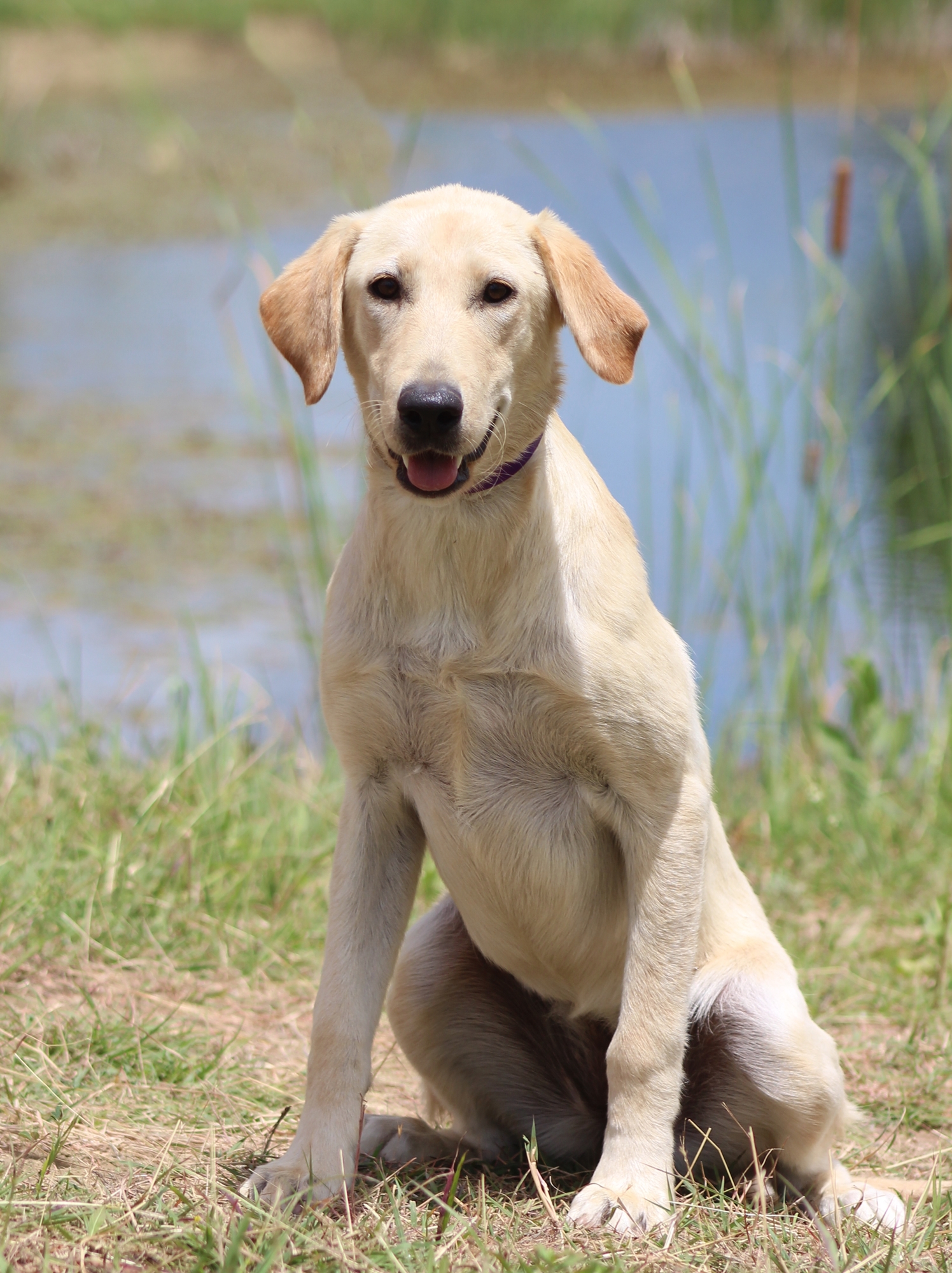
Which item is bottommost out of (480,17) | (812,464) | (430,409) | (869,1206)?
(869,1206)

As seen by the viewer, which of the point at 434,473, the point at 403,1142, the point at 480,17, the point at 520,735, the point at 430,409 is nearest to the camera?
the point at 430,409

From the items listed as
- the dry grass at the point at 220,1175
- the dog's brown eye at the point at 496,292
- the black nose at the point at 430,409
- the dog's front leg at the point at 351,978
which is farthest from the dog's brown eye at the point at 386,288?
the dry grass at the point at 220,1175

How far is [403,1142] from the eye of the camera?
2602mm

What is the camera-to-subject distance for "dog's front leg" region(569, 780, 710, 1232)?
2.30 meters

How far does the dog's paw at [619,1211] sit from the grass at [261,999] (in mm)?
37

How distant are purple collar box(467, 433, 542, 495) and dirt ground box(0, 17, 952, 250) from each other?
32.2ft

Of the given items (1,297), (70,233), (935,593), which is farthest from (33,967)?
(70,233)

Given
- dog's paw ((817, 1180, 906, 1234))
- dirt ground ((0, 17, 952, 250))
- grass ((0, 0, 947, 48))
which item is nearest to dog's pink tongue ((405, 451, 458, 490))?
dog's paw ((817, 1180, 906, 1234))

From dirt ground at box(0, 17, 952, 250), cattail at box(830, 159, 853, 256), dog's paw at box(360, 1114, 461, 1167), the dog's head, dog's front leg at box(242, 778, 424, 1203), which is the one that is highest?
dirt ground at box(0, 17, 952, 250)

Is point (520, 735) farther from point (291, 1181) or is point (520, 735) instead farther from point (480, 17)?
point (480, 17)

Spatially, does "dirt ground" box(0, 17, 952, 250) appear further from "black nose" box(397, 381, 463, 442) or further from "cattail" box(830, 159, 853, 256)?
"black nose" box(397, 381, 463, 442)

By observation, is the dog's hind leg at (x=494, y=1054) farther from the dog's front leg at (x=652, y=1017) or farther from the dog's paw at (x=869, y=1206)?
the dog's paw at (x=869, y=1206)

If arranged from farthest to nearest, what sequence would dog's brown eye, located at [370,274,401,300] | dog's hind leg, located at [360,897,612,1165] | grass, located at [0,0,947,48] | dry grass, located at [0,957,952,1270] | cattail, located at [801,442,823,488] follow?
grass, located at [0,0,947,48] < cattail, located at [801,442,823,488] < dog's hind leg, located at [360,897,612,1165] < dog's brown eye, located at [370,274,401,300] < dry grass, located at [0,957,952,1270]

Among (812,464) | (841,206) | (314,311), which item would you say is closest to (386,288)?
(314,311)
